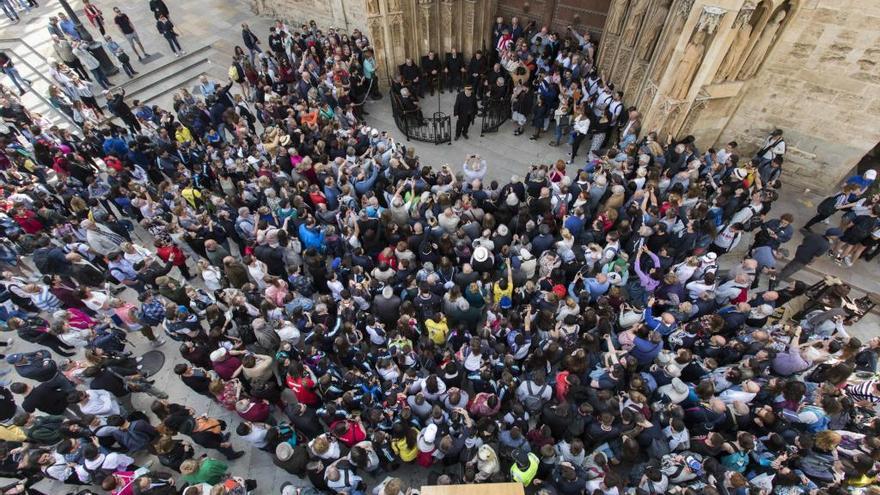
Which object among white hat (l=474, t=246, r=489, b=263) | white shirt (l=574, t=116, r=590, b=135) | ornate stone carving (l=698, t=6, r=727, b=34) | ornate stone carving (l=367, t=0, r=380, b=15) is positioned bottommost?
white shirt (l=574, t=116, r=590, b=135)

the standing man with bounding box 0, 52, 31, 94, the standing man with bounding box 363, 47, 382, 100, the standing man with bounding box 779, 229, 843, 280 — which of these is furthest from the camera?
the standing man with bounding box 0, 52, 31, 94

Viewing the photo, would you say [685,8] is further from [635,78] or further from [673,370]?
[673,370]

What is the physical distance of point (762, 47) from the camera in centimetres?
997

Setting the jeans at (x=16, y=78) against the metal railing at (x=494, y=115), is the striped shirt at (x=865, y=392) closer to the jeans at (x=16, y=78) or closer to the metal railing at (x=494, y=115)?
the metal railing at (x=494, y=115)

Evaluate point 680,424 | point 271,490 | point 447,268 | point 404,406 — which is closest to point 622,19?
point 447,268

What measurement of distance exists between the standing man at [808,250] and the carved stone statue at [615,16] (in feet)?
23.9

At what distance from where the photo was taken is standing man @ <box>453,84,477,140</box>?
1261cm

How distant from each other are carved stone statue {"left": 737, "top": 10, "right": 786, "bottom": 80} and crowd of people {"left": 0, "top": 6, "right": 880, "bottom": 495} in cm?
199

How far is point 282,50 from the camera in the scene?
15492 mm

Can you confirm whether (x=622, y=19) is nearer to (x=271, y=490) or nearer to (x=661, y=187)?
(x=661, y=187)

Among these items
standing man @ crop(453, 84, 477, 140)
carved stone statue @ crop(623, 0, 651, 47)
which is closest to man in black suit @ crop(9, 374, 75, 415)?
standing man @ crop(453, 84, 477, 140)

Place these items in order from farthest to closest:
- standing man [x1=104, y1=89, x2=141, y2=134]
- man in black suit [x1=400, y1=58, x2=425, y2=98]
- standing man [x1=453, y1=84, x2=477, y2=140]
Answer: man in black suit [x1=400, y1=58, x2=425, y2=98]
standing man [x1=104, y1=89, x2=141, y2=134]
standing man [x1=453, y1=84, x2=477, y2=140]

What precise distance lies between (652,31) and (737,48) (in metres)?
2.10

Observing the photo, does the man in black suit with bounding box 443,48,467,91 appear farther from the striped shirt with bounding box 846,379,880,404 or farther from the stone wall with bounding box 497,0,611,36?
the striped shirt with bounding box 846,379,880,404
